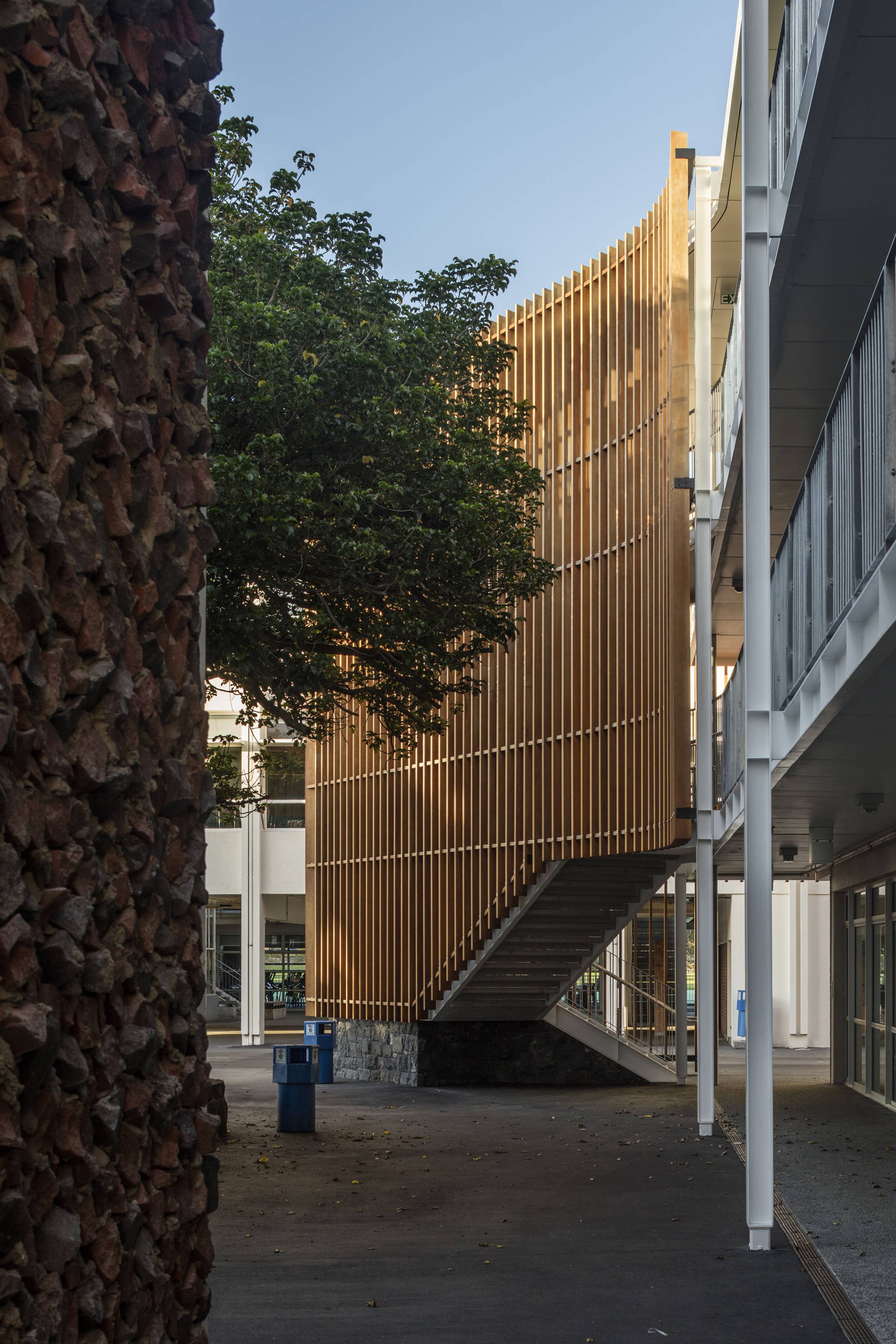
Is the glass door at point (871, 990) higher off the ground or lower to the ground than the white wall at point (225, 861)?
lower

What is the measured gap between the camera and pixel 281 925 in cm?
3981

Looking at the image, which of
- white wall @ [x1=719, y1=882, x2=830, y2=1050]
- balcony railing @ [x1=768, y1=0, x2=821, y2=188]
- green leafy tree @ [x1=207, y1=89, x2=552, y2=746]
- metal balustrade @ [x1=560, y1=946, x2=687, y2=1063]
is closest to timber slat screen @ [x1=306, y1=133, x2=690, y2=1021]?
metal balustrade @ [x1=560, y1=946, x2=687, y2=1063]

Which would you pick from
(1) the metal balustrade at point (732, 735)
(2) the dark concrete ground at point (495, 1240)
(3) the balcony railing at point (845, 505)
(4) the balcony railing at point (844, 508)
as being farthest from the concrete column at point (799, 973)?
(3) the balcony railing at point (845, 505)

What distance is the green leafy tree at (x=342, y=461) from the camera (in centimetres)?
1298

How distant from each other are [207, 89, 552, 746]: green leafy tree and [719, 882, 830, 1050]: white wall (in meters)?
16.7

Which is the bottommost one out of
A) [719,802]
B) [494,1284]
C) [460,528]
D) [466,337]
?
[494,1284]

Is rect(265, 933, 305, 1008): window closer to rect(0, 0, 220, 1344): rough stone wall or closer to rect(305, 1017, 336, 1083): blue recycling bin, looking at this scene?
rect(305, 1017, 336, 1083): blue recycling bin

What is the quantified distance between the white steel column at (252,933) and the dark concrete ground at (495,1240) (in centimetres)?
1249

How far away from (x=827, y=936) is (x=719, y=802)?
1468 cm

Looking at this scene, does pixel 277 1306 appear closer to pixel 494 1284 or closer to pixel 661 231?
pixel 494 1284

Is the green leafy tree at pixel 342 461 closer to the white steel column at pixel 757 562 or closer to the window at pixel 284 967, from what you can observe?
the white steel column at pixel 757 562

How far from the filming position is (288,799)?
32938 mm

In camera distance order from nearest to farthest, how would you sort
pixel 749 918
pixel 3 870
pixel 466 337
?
pixel 3 870, pixel 749 918, pixel 466 337

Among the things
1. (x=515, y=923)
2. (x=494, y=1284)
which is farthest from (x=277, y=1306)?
(x=515, y=923)
